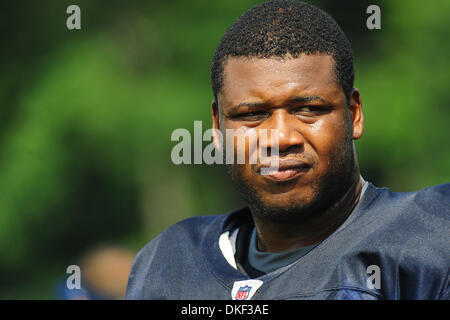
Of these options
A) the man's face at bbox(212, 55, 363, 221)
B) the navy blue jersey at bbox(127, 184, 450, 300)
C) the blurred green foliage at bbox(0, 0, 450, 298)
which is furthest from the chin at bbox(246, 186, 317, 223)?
the blurred green foliage at bbox(0, 0, 450, 298)

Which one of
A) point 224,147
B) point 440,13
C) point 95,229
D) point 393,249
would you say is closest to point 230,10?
point 440,13

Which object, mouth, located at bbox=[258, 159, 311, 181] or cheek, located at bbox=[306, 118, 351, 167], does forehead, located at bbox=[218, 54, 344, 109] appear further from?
mouth, located at bbox=[258, 159, 311, 181]

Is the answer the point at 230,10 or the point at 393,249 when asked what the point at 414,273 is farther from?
the point at 230,10

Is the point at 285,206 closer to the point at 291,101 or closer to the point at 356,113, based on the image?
the point at 291,101

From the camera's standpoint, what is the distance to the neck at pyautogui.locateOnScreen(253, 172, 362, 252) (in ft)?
7.79

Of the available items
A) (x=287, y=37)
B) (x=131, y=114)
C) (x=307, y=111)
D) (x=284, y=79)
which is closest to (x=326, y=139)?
(x=307, y=111)

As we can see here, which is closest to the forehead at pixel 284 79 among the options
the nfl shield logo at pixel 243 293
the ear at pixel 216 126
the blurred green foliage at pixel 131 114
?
the ear at pixel 216 126

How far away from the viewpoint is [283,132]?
2.25 metres

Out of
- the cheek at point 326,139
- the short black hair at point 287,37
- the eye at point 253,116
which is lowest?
the cheek at point 326,139

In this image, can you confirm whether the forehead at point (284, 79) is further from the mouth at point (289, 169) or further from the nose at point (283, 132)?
the mouth at point (289, 169)

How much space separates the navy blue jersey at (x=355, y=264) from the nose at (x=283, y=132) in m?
0.31

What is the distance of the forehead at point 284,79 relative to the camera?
225 centimetres

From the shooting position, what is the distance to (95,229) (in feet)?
28.1

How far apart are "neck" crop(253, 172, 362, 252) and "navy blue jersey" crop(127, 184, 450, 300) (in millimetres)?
65
